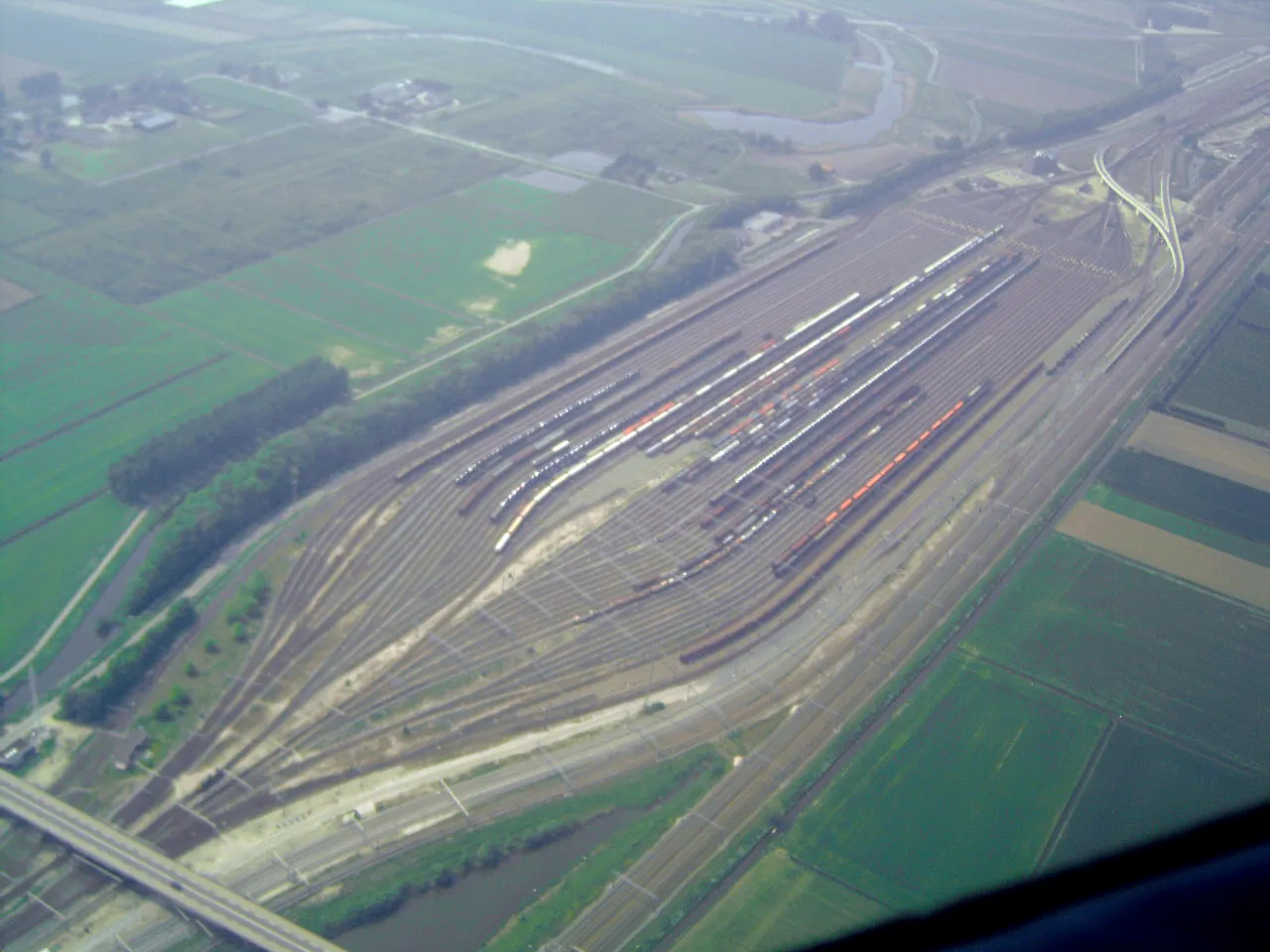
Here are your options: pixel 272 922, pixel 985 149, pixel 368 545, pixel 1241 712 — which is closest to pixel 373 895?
pixel 272 922

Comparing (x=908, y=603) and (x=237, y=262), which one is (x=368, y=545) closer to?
(x=908, y=603)

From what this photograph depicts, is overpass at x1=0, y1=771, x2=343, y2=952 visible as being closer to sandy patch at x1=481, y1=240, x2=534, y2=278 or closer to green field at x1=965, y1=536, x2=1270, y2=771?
green field at x1=965, y1=536, x2=1270, y2=771

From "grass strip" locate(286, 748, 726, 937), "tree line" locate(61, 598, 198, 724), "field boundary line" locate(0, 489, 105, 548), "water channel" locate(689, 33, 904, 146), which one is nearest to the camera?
"grass strip" locate(286, 748, 726, 937)

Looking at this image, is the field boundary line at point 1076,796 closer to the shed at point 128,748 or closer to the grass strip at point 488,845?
the grass strip at point 488,845

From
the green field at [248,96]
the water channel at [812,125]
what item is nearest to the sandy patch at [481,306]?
the green field at [248,96]

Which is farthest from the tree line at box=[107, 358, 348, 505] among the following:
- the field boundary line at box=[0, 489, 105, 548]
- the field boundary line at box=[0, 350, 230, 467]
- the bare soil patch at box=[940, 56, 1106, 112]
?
the bare soil patch at box=[940, 56, 1106, 112]

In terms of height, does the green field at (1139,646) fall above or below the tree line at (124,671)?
above
